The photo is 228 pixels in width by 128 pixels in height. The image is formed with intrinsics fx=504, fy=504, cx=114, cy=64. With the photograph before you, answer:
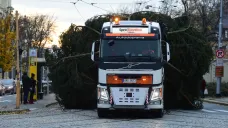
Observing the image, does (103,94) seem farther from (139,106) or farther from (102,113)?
(139,106)

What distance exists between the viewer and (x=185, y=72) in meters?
22.8

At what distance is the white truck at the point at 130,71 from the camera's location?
58.9ft

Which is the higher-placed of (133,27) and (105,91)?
(133,27)

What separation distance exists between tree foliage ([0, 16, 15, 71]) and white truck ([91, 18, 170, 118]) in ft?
124

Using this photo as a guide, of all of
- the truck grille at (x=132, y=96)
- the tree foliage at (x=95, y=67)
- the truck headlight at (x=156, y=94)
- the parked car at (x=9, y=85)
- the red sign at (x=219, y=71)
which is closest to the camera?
→ the truck grille at (x=132, y=96)

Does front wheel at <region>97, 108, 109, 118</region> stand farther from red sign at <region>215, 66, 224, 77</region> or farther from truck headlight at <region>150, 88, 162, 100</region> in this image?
red sign at <region>215, 66, 224, 77</region>

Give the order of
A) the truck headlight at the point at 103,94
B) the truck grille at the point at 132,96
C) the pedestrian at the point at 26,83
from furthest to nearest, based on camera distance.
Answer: the pedestrian at the point at 26,83 < the truck headlight at the point at 103,94 < the truck grille at the point at 132,96

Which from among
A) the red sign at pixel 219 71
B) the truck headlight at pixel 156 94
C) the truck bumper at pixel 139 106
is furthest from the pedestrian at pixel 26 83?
the red sign at pixel 219 71

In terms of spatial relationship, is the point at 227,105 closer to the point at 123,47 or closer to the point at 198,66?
the point at 198,66

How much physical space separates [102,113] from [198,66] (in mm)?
6275

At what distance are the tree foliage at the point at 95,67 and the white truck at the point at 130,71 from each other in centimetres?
404

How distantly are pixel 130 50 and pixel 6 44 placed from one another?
130 ft

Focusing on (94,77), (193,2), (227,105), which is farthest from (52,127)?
(193,2)

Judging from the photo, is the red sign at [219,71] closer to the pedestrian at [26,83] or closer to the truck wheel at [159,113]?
the pedestrian at [26,83]
